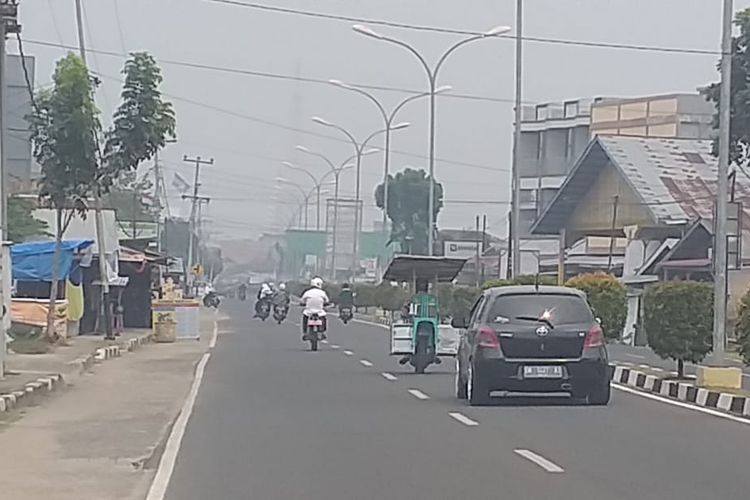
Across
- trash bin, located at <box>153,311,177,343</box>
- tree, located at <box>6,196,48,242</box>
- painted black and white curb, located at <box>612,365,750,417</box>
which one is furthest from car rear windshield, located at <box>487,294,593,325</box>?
tree, located at <box>6,196,48,242</box>

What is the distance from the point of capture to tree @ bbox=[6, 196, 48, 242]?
2289 inches

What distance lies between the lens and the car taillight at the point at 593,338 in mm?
19984

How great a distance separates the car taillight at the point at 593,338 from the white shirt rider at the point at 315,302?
17051 mm

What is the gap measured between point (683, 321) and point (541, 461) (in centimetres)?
1143

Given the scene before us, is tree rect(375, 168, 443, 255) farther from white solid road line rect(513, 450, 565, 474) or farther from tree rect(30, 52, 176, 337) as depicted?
white solid road line rect(513, 450, 565, 474)

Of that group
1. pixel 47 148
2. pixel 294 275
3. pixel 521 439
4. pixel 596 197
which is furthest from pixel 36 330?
pixel 294 275

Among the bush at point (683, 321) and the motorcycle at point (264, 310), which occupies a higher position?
the bush at point (683, 321)

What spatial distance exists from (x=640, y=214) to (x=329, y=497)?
54.4 metres

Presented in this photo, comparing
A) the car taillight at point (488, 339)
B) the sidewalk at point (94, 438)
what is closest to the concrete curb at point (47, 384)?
the sidewalk at point (94, 438)

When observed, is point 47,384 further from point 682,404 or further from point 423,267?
point 682,404

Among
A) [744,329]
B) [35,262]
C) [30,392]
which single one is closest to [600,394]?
[744,329]

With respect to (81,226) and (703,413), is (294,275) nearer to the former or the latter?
(81,226)

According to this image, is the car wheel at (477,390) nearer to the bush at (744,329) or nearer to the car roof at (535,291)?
the car roof at (535,291)

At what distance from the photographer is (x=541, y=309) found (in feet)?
66.4
